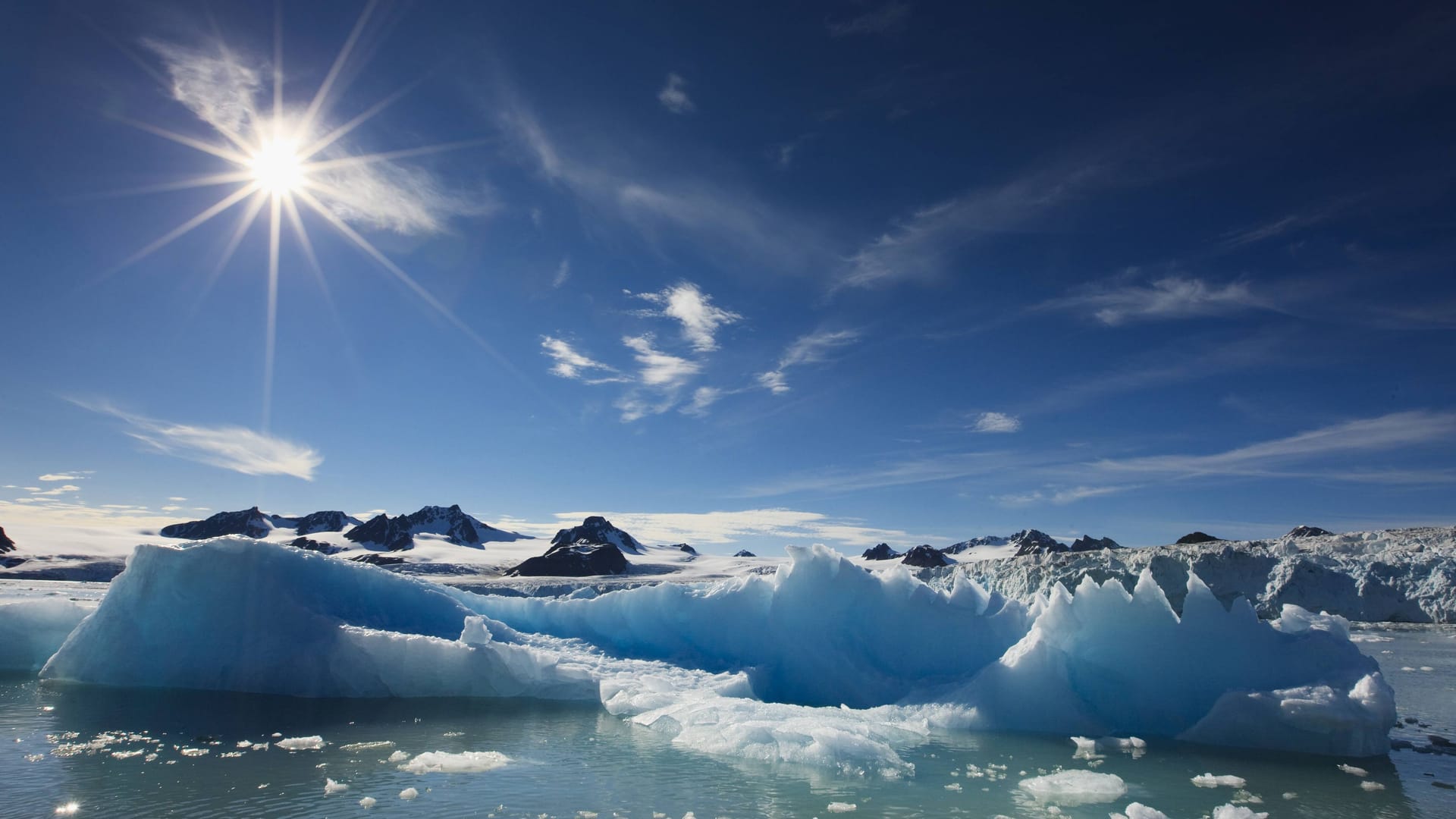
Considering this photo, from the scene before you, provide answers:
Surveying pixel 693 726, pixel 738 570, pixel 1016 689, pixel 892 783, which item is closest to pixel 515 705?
pixel 693 726

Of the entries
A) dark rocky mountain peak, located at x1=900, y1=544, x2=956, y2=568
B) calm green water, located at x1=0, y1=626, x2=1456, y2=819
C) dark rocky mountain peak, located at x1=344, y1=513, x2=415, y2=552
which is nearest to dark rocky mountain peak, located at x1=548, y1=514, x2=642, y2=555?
dark rocky mountain peak, located at x1=344, y1=513, x2=415, y2=552

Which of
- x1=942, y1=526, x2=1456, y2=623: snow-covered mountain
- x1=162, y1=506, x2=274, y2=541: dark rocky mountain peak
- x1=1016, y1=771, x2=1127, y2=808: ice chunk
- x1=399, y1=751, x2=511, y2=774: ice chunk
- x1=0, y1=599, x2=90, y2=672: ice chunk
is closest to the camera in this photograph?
x1=1016, y1=771, x2=1127, y2=808: ice chunk

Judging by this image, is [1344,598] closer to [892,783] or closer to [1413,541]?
[1413,541]

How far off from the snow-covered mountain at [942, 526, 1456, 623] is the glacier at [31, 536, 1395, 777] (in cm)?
1587

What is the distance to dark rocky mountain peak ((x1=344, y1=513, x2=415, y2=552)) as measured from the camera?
281 feet

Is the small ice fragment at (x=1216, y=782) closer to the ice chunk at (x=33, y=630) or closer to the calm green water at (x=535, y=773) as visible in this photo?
the calm green water at (x=535, y=773)

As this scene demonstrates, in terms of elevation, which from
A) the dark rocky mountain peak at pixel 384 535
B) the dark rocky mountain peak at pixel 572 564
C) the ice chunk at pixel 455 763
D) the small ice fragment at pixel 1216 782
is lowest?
the small ice fragment at pixel 1216 782

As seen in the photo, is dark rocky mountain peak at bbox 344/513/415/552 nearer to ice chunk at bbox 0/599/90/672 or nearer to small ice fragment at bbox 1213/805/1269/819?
ice chunk at bbox 0/599/90/672

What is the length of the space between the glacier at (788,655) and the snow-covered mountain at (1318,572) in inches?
625

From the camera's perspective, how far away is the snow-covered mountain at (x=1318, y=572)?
25.0 m

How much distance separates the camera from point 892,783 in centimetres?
638

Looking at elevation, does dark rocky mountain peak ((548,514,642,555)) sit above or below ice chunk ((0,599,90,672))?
above

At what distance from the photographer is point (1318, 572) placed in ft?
86.1

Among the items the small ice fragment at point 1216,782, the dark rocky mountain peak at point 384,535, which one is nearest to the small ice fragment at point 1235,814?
the small ice fragment at point 1216,782
